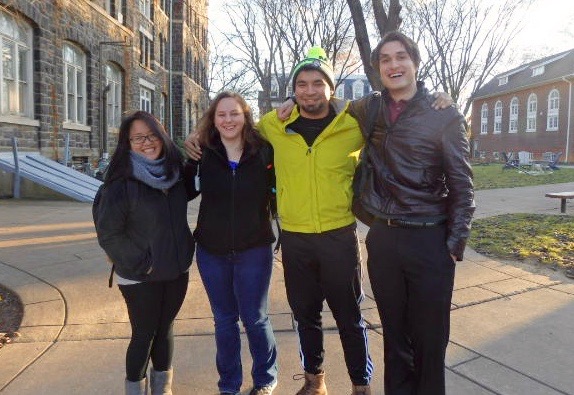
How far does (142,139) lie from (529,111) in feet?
155

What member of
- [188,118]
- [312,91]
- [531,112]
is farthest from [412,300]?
[531,112]

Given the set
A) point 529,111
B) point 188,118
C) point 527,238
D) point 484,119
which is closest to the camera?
point 527,238

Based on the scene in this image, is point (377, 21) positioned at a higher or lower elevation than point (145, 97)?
lower

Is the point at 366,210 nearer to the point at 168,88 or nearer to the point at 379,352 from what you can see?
the point at 379,352

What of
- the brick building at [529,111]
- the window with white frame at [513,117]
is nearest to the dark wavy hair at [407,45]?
the brick building at [529,111]

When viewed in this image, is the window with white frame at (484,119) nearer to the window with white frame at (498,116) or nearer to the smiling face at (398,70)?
the window with white frame at (498,116)

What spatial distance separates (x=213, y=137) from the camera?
2.77 meters

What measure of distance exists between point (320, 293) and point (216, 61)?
38.9 m

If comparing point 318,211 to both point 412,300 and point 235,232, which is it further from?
point 412,300

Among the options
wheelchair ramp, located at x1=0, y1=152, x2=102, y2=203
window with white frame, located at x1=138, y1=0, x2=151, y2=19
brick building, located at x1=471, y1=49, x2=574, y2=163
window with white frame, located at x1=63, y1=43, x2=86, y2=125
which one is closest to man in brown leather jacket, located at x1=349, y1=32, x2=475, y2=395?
wheelchair ramp, located at x1=0, y1=152, x2=102, y2=203

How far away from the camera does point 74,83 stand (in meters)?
15.1

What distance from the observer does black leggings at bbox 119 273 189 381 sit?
2.53 metres

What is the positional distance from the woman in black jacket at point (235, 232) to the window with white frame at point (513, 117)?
48110mm

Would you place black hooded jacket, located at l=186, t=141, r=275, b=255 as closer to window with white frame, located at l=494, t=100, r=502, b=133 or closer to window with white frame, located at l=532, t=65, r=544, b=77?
window with white frame, located at l=532, t=65, r=544, b=77
